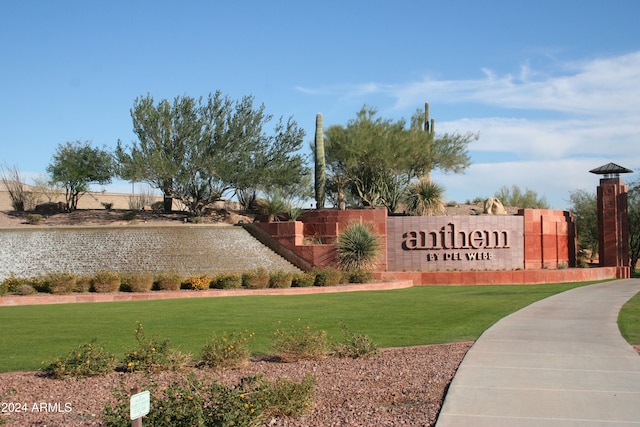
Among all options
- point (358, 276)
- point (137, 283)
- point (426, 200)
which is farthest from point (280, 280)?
point (426, 200)

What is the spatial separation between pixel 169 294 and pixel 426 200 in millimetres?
17023

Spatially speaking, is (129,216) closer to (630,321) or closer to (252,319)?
(252,319)

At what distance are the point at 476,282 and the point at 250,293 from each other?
11.3 metres

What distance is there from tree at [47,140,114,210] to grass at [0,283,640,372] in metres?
27.6

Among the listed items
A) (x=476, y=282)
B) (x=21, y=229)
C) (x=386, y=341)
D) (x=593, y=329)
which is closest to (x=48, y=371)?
(x=386, y=341)

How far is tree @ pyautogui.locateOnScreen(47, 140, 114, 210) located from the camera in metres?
49.6

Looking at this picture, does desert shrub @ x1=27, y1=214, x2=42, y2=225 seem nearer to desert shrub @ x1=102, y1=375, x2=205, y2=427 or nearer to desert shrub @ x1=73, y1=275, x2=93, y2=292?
desert shrub @ x1=73, y1=275, x2=93, y2=292

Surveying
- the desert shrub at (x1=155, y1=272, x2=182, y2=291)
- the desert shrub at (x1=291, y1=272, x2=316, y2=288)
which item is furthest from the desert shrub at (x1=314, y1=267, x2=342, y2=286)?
the desert shrub at (x1=155, y1=272, x2=182, y2=291)

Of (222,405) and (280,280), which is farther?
(280,280)

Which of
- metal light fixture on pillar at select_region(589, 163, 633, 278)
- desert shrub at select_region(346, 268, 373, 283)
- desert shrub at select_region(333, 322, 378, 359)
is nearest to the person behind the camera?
desert shrub at select_region(333, 322, 378, 359)

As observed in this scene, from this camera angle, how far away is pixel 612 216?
3900 centimetres

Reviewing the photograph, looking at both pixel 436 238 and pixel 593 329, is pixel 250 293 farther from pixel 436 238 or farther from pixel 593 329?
pixel 593 329

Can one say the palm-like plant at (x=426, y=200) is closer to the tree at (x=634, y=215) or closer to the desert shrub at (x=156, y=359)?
the tree at (x=634, y=215)

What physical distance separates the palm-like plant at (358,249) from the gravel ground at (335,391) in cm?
2249
